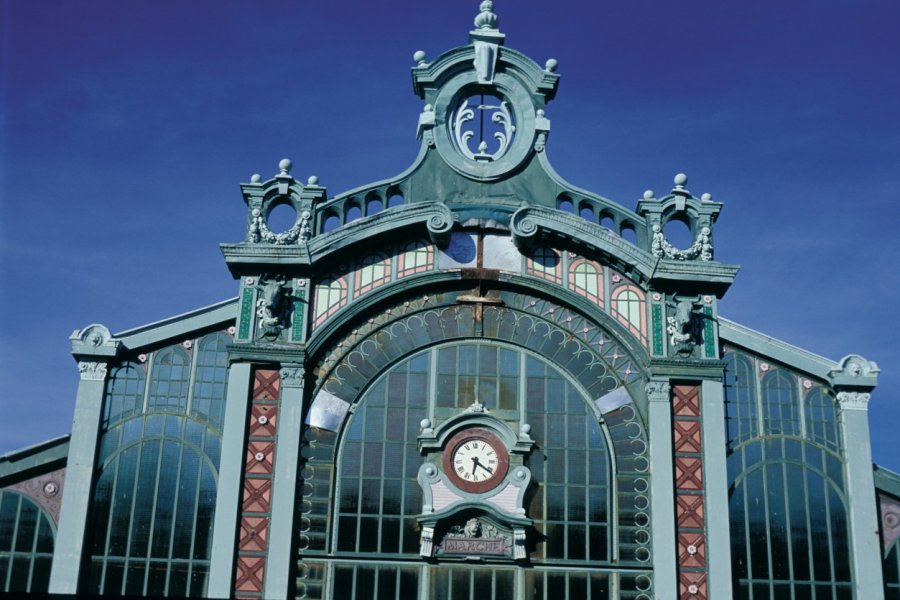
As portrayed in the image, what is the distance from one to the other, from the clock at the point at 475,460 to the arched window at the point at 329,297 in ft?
14.4

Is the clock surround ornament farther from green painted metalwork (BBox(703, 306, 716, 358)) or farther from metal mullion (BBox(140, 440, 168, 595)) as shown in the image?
metal mullion (BBox(140, 440, 168, 595))

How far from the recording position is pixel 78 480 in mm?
31984

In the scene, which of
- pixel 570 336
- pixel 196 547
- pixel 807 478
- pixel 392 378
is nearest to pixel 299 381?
pixel 392 378

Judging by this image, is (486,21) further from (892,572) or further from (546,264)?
(892,572)

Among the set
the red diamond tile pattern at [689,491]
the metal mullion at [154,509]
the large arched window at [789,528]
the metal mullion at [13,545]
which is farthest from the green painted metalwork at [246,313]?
the large arched window at [789,528]

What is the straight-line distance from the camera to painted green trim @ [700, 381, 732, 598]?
31594 mm

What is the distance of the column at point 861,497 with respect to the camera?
32.1 meters

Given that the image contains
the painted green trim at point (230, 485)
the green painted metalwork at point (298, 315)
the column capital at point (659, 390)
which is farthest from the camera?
the green painted metalwork at point (298, 315)

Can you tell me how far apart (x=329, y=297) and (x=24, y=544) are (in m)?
9.16

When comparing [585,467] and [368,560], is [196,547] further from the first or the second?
[585,467]

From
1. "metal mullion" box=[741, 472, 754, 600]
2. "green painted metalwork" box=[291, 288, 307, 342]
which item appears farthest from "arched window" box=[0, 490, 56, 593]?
"metal mullion" box=[741, 472, 754, 600]

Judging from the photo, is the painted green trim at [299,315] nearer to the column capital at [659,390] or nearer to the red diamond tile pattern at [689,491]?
the column capital at [659,390]

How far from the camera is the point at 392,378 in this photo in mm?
33531

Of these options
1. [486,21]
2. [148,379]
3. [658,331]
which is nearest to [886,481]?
[658,331]
